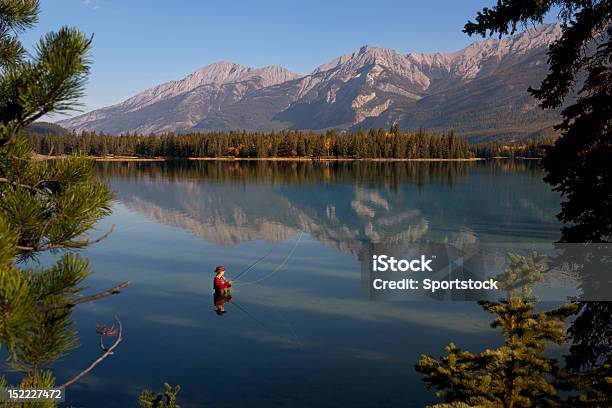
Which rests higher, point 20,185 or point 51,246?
point 20,185

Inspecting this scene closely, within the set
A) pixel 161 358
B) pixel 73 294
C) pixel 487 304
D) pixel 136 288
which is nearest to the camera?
pixel 73 294

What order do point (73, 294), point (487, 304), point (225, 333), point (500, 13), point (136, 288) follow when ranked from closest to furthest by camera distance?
point (73, 294), point (500, 13), point (487, 304), point (225, 333), point (136, 288)

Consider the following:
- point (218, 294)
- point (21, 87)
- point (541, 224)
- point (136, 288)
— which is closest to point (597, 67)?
point (21, 87)

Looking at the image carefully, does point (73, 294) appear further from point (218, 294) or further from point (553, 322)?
point (218, 294)

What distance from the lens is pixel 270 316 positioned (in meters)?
26.2

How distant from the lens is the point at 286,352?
21.0 m

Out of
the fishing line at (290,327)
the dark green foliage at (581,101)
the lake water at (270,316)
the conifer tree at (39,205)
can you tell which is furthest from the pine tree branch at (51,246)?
the fishing line at (290,327)

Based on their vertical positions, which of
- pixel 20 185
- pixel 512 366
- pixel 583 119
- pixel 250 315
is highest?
pixel 583 119

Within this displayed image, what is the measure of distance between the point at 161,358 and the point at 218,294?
29.3 feet

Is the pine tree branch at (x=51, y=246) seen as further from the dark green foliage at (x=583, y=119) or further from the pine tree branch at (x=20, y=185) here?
the dark green foliage at (x=583, y=119)

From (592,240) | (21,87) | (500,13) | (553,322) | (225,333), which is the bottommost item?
(225,333)

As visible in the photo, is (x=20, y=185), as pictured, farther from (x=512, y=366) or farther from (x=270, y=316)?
(x=270, y=316)

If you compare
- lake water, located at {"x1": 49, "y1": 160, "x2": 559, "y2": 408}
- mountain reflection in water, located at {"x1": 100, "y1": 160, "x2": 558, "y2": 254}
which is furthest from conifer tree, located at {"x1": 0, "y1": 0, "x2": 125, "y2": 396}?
mountain reflection in water, located at {"x1": 100, "y1": 160, "x2": 558, "y2": 254}

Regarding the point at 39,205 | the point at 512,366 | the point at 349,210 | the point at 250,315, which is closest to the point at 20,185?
the point at 39,205
